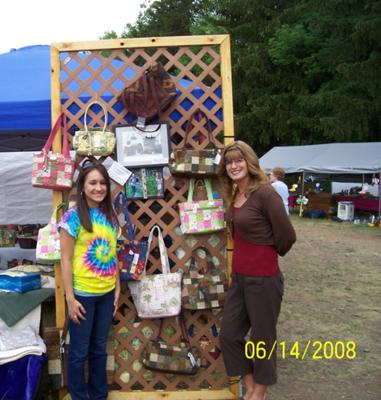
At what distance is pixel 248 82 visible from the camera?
23422 mm

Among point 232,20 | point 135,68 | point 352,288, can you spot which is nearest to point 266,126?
point 232,20

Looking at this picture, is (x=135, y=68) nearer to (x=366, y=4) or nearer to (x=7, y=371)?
(x=7, y=371)

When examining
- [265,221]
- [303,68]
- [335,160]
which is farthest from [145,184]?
[303,68]

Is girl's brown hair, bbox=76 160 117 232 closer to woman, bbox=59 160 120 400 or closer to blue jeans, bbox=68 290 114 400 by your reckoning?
woman, bbox=59 160 120 400

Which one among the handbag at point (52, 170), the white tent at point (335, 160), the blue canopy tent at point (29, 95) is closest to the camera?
the handbag at point (52, 170)

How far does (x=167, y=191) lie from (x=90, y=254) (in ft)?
2.77

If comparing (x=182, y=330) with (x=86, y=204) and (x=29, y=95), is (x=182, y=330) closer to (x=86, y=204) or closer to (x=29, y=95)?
(x=86, y=204)

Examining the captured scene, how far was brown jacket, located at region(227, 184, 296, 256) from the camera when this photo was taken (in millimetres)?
2592

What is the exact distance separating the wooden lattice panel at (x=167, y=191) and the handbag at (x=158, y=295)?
125 mm

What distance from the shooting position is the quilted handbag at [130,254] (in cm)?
307

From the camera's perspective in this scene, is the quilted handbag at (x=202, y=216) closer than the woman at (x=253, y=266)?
No

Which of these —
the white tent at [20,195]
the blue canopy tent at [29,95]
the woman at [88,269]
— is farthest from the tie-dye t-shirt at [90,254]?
the white tent at [20,195]

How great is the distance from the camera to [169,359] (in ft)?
10.4
